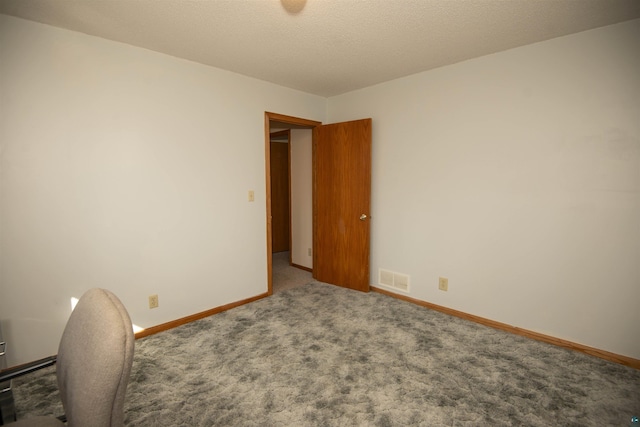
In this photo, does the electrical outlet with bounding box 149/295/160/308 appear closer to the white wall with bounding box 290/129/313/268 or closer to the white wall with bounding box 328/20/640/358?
the white wall with bounding box 290/129/313/268

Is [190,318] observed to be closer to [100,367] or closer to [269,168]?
[269,168]

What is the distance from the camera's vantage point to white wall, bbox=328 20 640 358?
7.30 feet

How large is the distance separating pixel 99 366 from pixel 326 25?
7.33ft

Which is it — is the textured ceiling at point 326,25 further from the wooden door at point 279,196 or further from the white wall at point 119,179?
the wooden door at point 279,196

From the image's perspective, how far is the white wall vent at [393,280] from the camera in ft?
11.4

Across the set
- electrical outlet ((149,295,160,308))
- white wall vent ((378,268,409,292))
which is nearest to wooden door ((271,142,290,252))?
white wall vent ((378,268,409,292))

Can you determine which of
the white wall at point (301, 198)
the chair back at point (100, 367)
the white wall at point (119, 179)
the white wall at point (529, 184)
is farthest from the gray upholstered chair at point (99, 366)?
the white wall at point (301, 198)

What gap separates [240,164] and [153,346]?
1.83 meters

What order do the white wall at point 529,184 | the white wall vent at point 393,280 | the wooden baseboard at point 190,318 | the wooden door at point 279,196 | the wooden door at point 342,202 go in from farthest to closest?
1. the wooden door at point 279,196
2. the wooden door at point 342,202
3. the white wall vent at point 393,280
4. the wooden baseboard at point 190,318
5. the white wall at point 529,184

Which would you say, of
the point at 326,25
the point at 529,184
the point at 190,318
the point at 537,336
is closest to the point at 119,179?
the point at 190,318

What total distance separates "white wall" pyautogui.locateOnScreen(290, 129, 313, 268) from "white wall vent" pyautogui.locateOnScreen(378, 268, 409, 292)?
4.14 feet

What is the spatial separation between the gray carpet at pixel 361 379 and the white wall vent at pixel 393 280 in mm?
557

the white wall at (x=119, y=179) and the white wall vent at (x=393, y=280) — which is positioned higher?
the white wall at (x=119, y=179)

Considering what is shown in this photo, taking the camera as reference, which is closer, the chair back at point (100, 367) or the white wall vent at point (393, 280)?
the chair back at point (100, 367)
